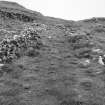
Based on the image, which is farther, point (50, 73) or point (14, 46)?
point (14, 46)

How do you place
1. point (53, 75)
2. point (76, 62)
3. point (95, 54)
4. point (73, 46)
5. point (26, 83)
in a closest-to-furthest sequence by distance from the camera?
point (26, 83) → point (53, 75) → point (76, 62) → point (95, 54) → point (73, 46)

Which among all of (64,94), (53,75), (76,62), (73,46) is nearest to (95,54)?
(76,62)

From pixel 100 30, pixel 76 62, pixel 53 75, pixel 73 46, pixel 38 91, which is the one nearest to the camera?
pixel 38 91

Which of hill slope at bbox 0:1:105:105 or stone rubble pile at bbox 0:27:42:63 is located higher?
stone rubble pile at bbox 0:27:42:63

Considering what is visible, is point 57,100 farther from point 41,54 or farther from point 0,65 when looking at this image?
point 41,54

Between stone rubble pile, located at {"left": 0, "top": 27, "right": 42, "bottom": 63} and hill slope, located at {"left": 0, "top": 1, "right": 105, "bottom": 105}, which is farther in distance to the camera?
stone rubble pile, located at {"left": 0, "top": 27, "right": 42, "bottom": 63}

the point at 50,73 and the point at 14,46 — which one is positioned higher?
the point at 14,46

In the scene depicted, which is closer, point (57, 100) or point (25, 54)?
point (57, 100)

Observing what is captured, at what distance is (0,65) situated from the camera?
12812mm

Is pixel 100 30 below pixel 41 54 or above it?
above

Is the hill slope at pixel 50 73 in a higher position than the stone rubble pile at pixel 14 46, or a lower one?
lower

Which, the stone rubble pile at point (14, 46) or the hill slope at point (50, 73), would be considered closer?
the hill slope at point (50, 73)

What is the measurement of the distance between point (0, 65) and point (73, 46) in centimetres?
907

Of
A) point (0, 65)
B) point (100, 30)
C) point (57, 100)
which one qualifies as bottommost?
point (57, 100)
